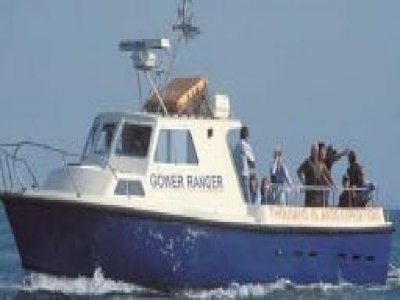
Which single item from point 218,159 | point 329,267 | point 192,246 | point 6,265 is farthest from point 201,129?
point 6,265

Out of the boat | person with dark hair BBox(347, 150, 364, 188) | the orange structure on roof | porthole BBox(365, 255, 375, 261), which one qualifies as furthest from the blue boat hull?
person with dark hair BBox(347, 150, 364, 188)

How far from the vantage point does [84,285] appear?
2192cm

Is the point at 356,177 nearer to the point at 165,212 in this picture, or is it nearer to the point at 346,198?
the point at 346,198


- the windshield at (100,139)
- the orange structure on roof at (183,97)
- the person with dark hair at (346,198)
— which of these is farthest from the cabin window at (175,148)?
the person with dark hair at (346,198)

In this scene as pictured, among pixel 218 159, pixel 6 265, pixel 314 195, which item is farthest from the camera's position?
pixel 6 265

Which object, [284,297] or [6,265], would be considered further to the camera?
[6,265]

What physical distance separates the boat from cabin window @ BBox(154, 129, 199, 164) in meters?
0.02

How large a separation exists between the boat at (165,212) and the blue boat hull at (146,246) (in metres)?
0.02

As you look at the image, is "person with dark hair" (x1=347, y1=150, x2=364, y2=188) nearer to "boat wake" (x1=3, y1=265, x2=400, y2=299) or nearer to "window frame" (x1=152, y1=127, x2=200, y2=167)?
"boat wake" (x1=3, y1=265, x2=400, y2=299)

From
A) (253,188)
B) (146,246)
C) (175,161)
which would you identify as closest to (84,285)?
(146,246)

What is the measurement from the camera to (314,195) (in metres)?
24.9

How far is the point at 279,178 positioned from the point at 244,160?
1.24 m

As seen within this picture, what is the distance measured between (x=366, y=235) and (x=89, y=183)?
19.0ft

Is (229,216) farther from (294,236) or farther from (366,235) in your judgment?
(366,235)
